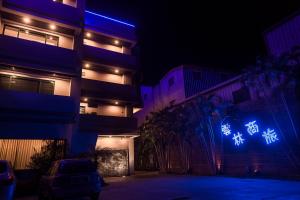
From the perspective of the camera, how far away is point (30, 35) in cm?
1891

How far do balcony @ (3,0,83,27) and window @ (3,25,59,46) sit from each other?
153 cm

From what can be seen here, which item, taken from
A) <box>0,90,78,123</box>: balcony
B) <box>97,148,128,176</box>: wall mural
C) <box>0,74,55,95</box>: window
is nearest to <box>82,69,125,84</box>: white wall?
<box>0,74,55,95</box>: window

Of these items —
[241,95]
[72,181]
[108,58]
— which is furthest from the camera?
[108,58]

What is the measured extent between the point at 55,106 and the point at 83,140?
4.19 metres

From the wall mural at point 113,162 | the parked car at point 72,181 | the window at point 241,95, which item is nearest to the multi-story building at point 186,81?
the wall mural at point 113,162

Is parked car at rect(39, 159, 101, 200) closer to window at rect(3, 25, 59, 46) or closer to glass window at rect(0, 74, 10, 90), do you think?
glass window at rect(0, 74, 10, 90)

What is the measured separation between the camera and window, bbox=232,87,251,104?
16.4m

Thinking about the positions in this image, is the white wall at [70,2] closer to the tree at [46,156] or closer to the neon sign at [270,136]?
the tree at [46,156]

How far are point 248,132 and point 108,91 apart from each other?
1280 cm

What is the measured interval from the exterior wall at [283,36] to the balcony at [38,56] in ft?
49.9

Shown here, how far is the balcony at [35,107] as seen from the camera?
15578 millimetres

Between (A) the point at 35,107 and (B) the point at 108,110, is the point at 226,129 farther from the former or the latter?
(A) the point at 35,107

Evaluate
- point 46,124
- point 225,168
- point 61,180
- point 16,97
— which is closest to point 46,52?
point 16,97

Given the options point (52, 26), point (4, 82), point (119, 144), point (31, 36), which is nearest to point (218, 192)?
point (119, 144)
